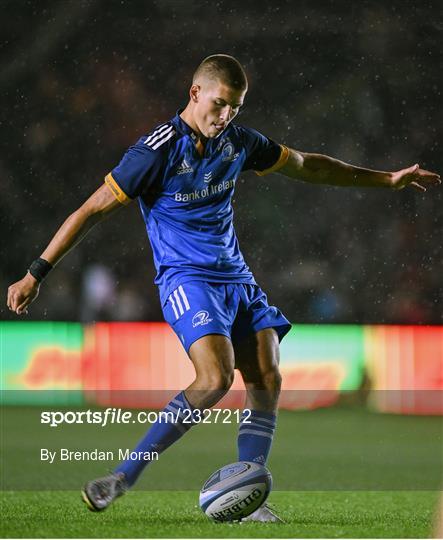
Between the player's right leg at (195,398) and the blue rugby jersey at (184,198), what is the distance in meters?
0.32

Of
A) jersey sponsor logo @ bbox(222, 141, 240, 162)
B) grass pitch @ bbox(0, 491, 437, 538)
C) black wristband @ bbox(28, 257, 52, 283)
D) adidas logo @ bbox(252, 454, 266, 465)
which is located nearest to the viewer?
grass pitch @ bbox(0, 491, 437, 538)

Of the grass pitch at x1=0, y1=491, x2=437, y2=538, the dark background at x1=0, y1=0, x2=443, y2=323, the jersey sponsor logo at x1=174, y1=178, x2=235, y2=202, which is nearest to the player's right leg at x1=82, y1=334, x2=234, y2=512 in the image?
the grass pitch at x1=0, y1=491, x2=437, y2=538

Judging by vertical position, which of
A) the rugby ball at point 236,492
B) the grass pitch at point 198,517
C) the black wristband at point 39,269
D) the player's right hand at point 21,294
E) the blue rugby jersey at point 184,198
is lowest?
the grass pitch at point 198,517

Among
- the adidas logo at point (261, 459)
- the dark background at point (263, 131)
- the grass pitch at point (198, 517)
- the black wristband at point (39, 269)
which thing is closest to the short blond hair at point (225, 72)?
the black wristband at point (39, 269)

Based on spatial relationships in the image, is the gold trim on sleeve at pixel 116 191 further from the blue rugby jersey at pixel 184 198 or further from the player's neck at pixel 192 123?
the player's neck at pixel 192 123

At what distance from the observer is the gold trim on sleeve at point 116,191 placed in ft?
13.1

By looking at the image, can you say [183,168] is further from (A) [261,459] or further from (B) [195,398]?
(A) [261,459]

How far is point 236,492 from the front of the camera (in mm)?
3881

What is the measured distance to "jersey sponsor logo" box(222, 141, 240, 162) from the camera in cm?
425

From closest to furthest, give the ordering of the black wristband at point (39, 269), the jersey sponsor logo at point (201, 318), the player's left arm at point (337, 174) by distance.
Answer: the black wristband at point (39, 269), the jersey sponsor logo at point (201, 318), the player's left arm at point (337, 174)

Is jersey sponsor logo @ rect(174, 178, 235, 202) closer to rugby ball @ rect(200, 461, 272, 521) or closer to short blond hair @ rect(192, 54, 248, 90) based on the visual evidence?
short blond hair @ rect(192, 54, 248, 90)

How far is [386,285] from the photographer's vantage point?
45.5ft

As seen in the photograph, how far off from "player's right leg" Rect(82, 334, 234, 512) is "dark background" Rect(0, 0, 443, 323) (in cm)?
870

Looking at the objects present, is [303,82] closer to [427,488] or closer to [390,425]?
[390,425]
